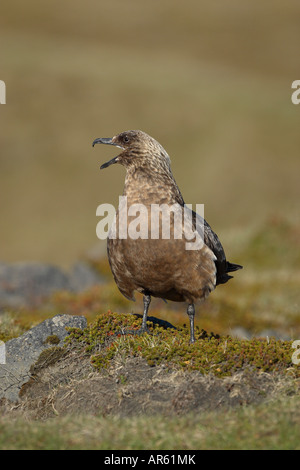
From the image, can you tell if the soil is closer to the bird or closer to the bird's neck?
the bird

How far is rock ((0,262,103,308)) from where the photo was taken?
1802 centimetres

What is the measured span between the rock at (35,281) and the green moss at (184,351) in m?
8.80

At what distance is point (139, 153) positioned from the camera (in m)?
9.01

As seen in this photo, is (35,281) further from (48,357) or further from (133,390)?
(133,390)

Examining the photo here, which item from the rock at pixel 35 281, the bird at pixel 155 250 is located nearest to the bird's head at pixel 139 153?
the bird at pixel 155 250

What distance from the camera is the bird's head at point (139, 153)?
8.95m

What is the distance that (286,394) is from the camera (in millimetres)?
7250

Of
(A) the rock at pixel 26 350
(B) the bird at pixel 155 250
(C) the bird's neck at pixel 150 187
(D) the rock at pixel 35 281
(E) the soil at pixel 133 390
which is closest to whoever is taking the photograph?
(E) the soil at pixel 133 390

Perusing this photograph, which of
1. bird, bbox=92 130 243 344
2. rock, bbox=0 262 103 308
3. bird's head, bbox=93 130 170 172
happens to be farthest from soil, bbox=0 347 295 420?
rock, bbox=0 262 103 308

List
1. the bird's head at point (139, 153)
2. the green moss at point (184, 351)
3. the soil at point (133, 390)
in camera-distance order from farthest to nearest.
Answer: the bird's head at point (139, 153) → the green moss at point (184, 351) → the soil at point (133, 390)

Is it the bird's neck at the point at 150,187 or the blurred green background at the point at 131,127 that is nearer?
the bird's neck at the point at 150,187

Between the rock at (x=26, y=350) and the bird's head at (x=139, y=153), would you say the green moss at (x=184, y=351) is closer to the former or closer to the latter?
the rock at (x=26, y=350)

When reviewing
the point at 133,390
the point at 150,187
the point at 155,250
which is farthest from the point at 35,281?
the point at 133,390
